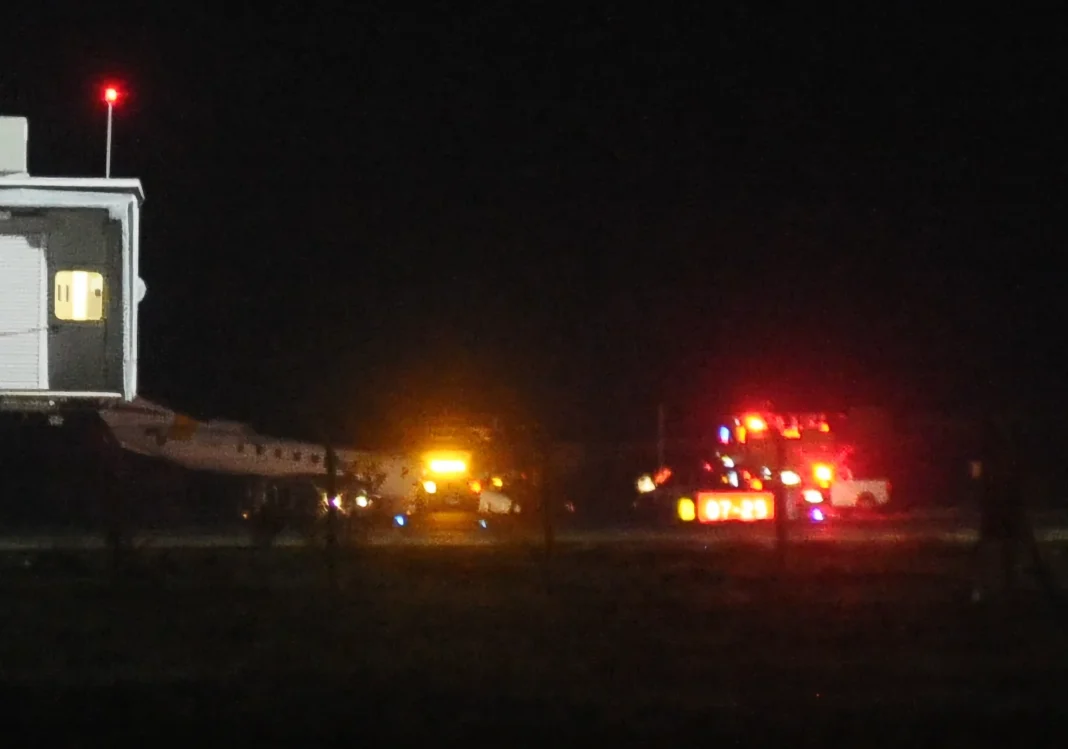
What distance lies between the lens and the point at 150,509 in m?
23.2

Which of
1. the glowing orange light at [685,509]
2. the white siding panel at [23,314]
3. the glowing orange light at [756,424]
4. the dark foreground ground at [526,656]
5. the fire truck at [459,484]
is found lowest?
the dark foreground ground at [526,656]

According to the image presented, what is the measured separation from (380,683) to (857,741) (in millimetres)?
3197

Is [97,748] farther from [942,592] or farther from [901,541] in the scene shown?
[901,541]

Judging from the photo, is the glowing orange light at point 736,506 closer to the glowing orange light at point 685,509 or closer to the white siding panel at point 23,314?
the glowing orange light at point 685,509

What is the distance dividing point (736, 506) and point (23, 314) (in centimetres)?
1098

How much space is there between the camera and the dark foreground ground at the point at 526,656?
25.3 feet

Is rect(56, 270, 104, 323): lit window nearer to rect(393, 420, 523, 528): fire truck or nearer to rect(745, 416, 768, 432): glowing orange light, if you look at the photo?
rect(393, 420, 523, 528): fire truck

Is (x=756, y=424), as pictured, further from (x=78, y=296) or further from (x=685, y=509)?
(x=78, y=296)

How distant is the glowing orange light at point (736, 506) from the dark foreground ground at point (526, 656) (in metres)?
6.09

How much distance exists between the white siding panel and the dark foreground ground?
14.2 feet

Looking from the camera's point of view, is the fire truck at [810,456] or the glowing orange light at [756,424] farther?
the glowing orange light at [756,424]

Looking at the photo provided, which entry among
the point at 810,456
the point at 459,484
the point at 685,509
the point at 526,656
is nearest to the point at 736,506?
the point at 685,509

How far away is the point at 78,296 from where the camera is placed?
17.9 m

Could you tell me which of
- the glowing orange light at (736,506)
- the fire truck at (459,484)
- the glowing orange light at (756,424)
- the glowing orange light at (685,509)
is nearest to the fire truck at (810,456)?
the glowing orange light at (756,424)
